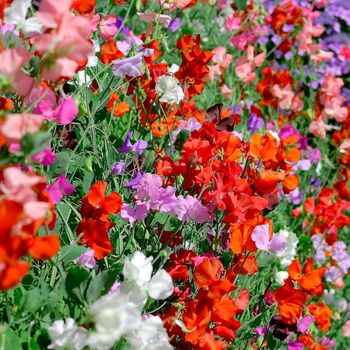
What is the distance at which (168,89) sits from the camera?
154 cm

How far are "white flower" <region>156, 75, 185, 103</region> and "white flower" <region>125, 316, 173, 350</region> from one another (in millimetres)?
637

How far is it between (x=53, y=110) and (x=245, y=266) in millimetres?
554

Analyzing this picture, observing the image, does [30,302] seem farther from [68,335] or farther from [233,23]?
[233,23]

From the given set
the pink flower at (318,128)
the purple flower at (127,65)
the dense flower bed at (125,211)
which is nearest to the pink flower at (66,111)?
the dense flower bed at (125,211)

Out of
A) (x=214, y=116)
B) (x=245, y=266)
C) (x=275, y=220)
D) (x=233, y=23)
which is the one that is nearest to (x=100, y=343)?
(x=245, y=266)

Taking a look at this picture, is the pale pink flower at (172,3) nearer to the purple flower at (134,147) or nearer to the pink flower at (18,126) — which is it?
the purple flower at (134,147)

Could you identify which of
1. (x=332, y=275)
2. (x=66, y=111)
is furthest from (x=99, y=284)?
(x=332, y=275)

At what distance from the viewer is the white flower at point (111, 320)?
868mm

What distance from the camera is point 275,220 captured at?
2.67 metres

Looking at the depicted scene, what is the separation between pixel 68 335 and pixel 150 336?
129 millimetres

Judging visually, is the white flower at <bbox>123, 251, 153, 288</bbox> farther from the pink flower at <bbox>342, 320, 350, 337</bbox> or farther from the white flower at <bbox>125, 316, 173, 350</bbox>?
the pink flower at <bbox>342, 320, 350, 337</bbox>

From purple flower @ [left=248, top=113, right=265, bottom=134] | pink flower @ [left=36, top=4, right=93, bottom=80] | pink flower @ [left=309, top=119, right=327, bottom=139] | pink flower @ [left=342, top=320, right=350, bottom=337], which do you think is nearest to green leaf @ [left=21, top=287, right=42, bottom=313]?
pink flower @ [left=36, top=4, right=93, bottom=80]

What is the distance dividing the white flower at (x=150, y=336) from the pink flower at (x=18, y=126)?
0.34m

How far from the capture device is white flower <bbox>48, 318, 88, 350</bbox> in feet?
3.04
